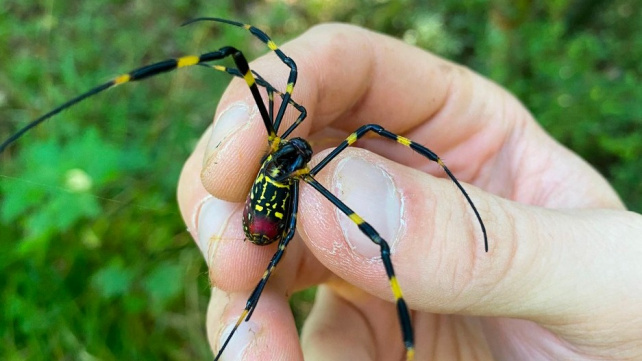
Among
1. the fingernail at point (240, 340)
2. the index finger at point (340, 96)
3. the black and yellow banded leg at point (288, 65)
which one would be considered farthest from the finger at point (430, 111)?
the fingernail at point (240, 340)

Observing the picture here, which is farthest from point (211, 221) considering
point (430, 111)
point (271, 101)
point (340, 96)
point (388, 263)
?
point (430, 111)

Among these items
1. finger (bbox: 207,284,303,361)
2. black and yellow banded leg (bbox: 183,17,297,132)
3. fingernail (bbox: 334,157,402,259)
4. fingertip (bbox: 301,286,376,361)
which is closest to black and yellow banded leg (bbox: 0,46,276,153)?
Result: black and yellow banded leg (bbox: 183,17,297,132)

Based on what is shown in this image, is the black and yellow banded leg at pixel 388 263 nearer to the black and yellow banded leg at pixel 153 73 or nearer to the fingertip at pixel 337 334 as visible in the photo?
the black and yellow banded leg at pixel 153 73

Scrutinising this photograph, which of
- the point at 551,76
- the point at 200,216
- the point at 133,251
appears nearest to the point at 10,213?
the point at 133,251

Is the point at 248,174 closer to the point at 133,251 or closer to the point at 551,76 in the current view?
the point at 133,251

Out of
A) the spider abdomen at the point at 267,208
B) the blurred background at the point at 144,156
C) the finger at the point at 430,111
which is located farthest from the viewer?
the blurred background at the point at 144,156

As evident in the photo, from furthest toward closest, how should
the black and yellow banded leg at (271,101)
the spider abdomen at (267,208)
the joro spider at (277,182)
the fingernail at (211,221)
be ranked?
the fingernail at (211,221), the black and yellow banded leg at (271,101), the spider abdomen at (267,208), the joro spider at (277,182)

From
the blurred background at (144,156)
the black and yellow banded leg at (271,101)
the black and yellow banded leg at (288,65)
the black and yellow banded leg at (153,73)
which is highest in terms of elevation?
the black and yellow banded leg at (153,73)

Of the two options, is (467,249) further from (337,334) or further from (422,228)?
(337,334)
